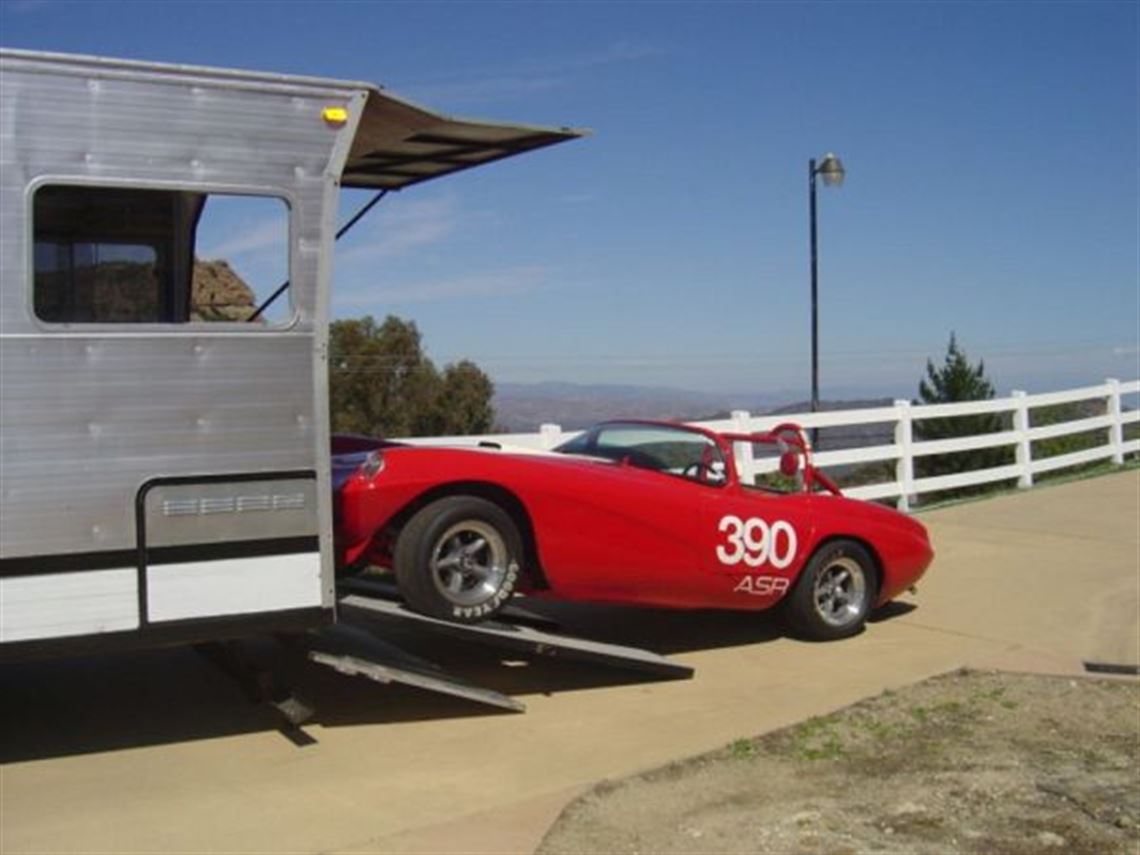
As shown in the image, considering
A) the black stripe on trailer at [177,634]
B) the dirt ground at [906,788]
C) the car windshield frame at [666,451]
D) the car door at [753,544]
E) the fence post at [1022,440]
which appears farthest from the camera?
the fence post at [1022,440]

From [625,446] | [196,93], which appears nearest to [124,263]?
[196,93]

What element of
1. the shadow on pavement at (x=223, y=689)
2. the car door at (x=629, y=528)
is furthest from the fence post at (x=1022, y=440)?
the car door at (x=629, y=528)

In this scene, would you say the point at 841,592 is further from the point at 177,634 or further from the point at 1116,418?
the point at 1116,418

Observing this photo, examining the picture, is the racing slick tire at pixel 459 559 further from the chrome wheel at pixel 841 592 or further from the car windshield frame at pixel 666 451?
the chrome wheel at pixel 841 592

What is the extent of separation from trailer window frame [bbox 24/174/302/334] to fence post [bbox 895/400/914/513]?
32.3ft

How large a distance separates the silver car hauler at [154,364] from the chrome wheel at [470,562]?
0.75 m

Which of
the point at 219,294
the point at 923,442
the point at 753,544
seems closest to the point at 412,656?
the point at 219,294

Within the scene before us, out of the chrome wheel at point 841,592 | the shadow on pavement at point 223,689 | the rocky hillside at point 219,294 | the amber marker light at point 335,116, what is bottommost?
the shadow on pavement at point 223,689

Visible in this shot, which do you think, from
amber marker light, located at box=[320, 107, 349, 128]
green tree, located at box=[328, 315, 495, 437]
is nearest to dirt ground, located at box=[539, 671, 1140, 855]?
amber marker light, located at box=[320, 107, 349, 128]

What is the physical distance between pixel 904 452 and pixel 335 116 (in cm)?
995

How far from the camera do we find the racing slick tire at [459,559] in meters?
6.28

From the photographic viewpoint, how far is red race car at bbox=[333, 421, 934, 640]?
636 centimetres

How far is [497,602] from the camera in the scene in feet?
21.3

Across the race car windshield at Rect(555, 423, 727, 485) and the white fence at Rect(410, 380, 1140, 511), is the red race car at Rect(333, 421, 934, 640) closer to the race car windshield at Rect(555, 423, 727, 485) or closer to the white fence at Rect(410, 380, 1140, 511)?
the race car windshield at Rect(555, 423, 727, 485)
